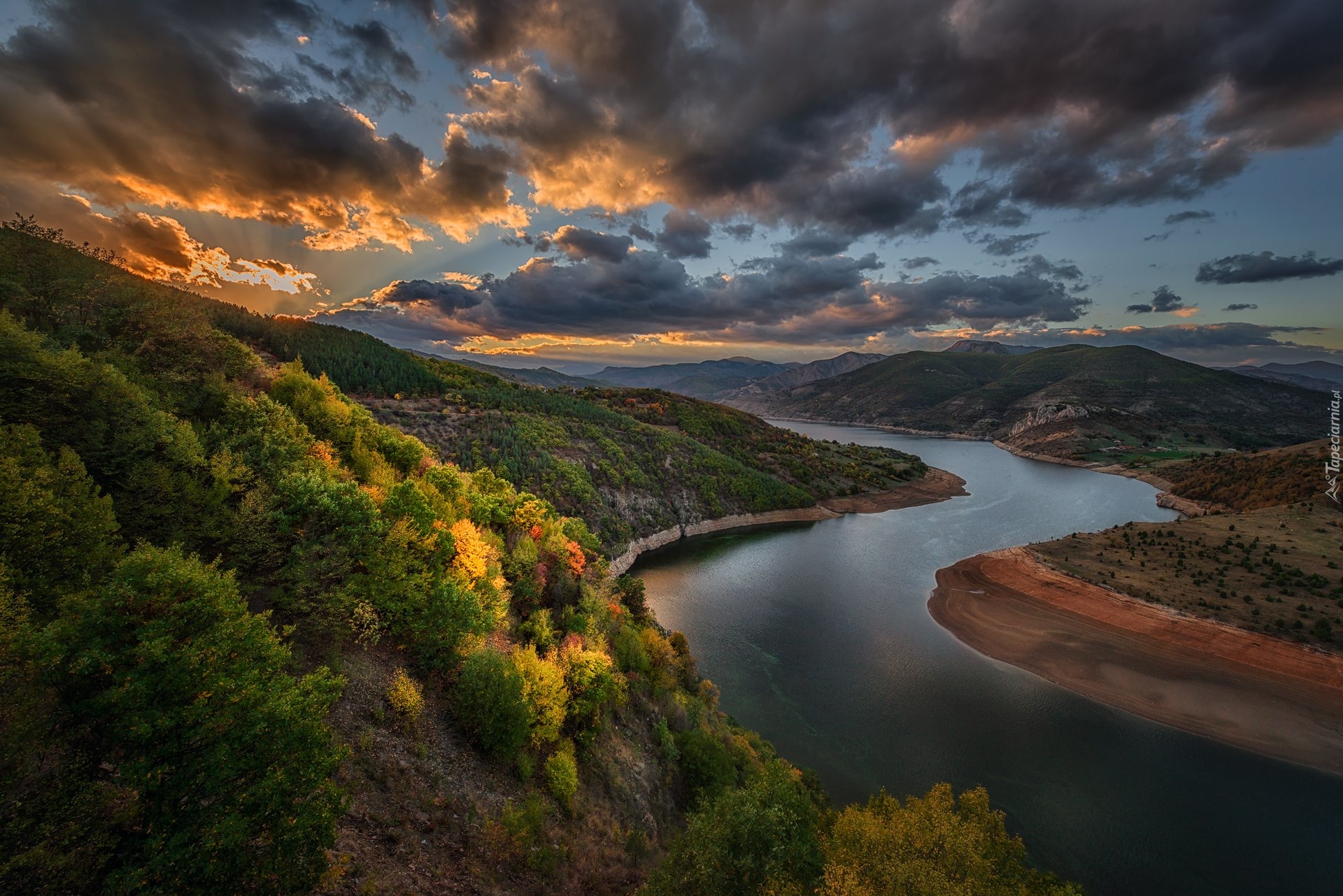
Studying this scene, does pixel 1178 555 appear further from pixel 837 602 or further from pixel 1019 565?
pixel 837 602

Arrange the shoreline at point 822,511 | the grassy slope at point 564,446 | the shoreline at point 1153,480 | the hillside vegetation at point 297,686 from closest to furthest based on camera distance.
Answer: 1. the hillside vegetation at point 297,686
2. the grassy slope at point 564,446
3. the shoreline at point 822,511
4. the shoreline at point 1153,480

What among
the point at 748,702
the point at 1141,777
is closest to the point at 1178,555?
the point at 1141,777

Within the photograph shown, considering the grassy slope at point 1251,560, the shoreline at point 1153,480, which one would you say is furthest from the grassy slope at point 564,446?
the grassy slope at point 1251,560

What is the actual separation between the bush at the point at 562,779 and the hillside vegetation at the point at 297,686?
0.49 ft

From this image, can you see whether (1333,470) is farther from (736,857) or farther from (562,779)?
(562,779)

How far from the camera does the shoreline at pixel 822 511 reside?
79000mm

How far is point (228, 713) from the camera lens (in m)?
10.1

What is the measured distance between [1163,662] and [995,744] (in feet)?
82.4

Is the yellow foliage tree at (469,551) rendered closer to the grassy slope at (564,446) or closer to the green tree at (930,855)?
the green tree at (930,855)

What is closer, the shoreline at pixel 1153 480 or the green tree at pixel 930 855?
the green tree at pixel 930 855

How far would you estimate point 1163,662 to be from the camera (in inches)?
1780

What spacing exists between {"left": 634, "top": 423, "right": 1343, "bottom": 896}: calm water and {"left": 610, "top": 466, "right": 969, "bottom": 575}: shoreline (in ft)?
38.3

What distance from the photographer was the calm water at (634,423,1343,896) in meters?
27.1

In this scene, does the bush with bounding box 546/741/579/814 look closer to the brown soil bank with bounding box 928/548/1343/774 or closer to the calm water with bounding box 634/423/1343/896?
the calm water with bounding box 634/423/1343/896
